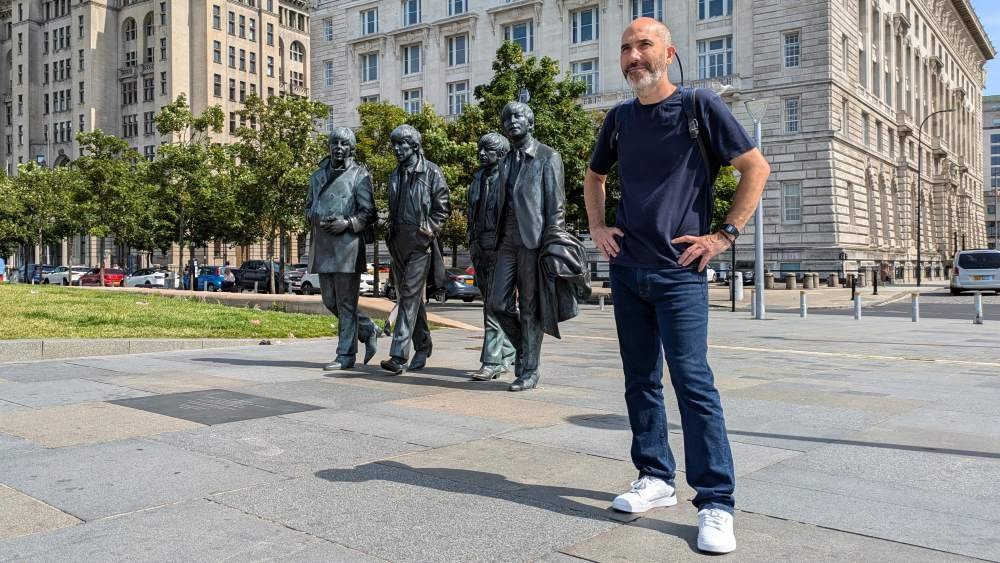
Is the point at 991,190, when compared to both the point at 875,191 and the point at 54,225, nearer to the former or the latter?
the point at 875,191

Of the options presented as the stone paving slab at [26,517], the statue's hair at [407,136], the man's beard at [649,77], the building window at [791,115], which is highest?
the building window at [791,115]

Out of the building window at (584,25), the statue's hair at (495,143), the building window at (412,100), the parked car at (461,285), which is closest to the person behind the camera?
the statue's hair at (495,143)

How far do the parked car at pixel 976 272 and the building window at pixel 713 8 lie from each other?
20201 millimetres

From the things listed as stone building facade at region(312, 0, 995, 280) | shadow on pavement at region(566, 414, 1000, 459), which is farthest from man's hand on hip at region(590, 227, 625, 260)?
stone building facade at region(312, 0, 995, 280)

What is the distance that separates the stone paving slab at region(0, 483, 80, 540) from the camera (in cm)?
336

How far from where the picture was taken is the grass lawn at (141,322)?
11117 millimetres

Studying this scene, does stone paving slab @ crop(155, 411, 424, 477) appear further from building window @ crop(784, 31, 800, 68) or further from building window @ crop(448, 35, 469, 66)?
building window @ crop(448, 35, 469, 66)

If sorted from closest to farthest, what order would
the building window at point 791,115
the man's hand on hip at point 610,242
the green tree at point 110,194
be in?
the man's hand on hip at point 610,242
the green tree at point 110,194
the building window at point 791,115

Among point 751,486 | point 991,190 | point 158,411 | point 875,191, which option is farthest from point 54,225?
point 991,190

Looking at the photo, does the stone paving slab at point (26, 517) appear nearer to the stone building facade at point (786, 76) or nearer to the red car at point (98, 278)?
the stone building facade at point (786, 76)

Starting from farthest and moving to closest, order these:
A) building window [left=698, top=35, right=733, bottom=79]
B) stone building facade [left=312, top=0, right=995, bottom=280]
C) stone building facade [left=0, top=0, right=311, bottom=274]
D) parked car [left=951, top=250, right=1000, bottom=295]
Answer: stone building facade [left=0, top=0, right=311, bottom=274] < building window [left=698, top=35, right=733, bottom=79] < stone building facade [left=312, top=0, right=995, bottom=280] < parked car [left=951, top=250, right=1000, bottom=295]

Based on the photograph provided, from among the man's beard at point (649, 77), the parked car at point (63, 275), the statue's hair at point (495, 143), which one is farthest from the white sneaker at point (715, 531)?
the parked car at point (63, 275)

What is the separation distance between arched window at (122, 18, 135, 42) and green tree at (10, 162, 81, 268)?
118 ft

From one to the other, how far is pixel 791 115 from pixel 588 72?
1263cm
